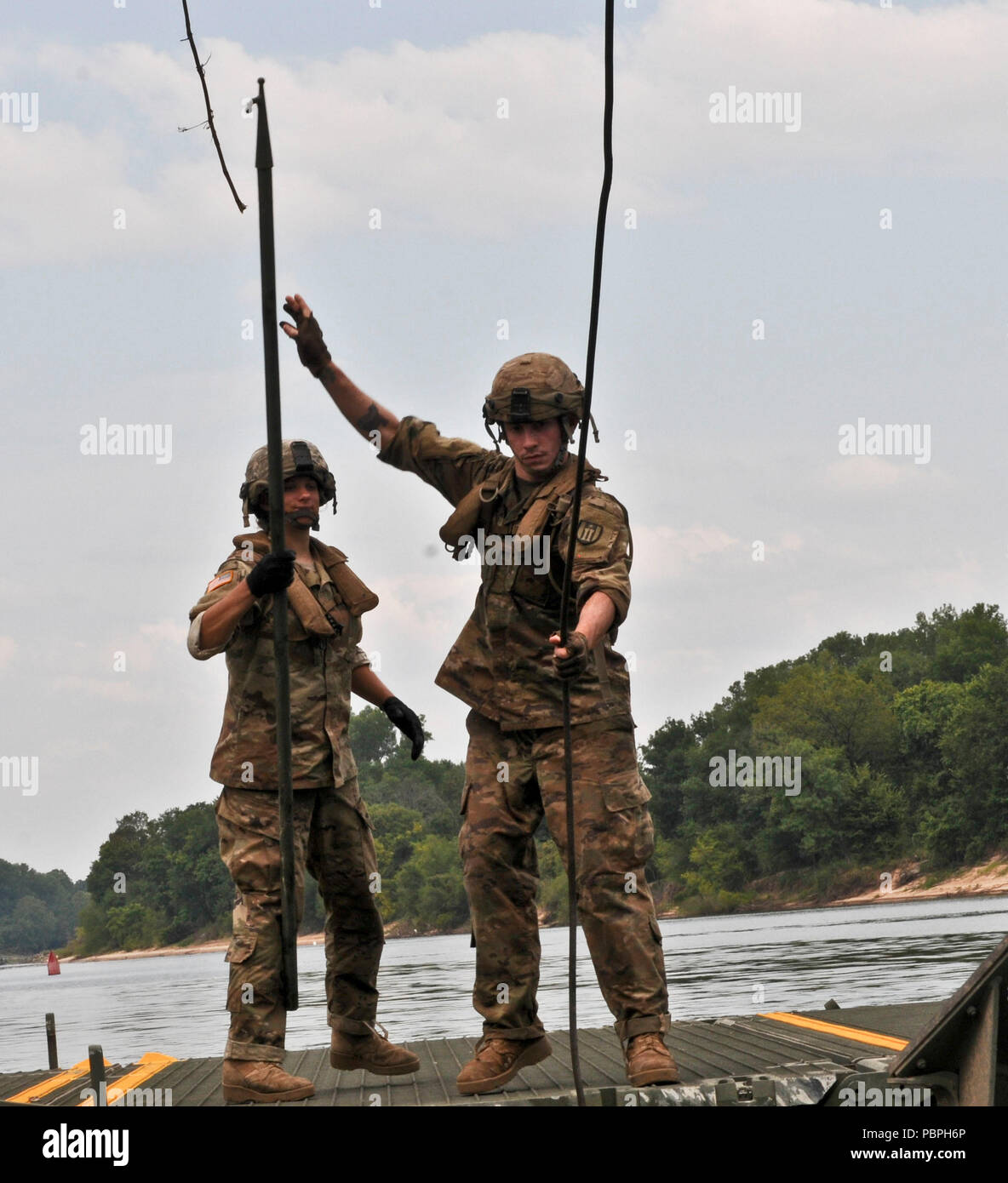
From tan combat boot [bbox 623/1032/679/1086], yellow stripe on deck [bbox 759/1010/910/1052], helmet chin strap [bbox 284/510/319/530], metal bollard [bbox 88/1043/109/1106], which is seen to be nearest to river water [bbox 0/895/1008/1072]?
yellow stripe on deck [bbox 759/1010/910/1052]

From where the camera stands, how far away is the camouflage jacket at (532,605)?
17.4 ft

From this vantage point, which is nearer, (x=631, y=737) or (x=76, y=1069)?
(x=631, y=737)

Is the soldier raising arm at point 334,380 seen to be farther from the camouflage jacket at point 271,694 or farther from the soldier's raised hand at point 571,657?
the soldier's raised hand at point 571,657

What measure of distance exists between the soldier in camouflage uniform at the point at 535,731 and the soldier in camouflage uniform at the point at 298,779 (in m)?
0.51

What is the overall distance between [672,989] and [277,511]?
1483cm

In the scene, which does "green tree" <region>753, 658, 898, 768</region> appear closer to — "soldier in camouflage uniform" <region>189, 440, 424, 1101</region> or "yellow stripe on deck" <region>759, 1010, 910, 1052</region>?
"yellow stripe on deck" <region>759, 1010, 910, 1052</region>

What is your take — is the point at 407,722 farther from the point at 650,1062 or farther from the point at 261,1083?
the point at 650,1062

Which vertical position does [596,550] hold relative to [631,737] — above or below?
above

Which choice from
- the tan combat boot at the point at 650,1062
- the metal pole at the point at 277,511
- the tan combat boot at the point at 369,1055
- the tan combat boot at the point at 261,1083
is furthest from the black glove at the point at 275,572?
the tan combat boot at the point at 369,1055
